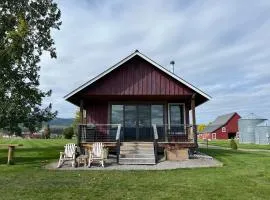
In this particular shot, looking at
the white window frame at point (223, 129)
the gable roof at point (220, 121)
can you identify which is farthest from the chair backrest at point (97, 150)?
the gable roof at point (220, 121)

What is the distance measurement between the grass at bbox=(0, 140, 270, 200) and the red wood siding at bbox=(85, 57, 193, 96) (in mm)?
6863

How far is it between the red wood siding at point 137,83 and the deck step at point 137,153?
291 cm

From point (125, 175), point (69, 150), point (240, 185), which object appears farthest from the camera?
point (69, 150)

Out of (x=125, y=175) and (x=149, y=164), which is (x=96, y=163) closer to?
(x=149, y=164)

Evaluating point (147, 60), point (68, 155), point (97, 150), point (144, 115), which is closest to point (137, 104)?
point (144, 115)

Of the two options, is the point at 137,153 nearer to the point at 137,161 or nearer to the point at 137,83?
the point at 137,161

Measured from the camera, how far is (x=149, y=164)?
1745cm

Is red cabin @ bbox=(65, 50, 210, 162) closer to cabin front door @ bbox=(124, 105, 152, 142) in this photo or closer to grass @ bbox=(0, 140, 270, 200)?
cabin front door @ bbox=(124, 105, 152, 142)

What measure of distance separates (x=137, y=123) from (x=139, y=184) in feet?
36.5

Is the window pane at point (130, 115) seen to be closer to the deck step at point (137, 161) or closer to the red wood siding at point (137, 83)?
the red wood siding at point (137, 83)

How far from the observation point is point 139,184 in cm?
1177

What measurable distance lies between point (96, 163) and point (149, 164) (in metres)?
2.49

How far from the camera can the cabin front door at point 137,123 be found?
A: 22.7 meters

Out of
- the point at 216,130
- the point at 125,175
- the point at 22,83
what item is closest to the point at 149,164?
the point at 125,175
